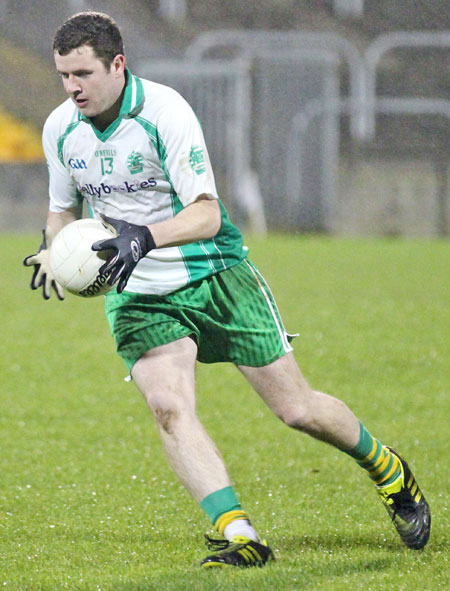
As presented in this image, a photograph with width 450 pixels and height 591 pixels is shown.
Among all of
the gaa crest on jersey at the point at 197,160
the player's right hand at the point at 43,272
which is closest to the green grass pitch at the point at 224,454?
the player's right hand at the point at 43,272

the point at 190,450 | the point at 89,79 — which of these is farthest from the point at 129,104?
the point at 190,450

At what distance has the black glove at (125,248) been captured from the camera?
151 inches

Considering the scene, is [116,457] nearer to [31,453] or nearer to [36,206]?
[31,453]

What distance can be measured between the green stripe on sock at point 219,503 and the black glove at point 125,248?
775 millimetres

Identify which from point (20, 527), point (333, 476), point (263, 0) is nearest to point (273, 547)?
point (20, 527)

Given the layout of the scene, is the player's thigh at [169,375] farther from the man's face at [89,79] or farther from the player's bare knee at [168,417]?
the man's face at [89,79]

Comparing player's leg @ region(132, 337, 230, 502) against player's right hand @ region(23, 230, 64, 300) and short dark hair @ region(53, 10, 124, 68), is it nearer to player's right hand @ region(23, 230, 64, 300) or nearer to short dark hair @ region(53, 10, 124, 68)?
player's right hand @ region(23, 230, 64, 300)

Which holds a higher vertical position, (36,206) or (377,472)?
(377,472)

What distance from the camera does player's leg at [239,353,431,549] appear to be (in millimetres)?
4328

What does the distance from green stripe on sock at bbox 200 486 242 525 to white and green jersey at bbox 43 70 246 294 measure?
32.6 inches

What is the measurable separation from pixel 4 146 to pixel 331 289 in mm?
10239

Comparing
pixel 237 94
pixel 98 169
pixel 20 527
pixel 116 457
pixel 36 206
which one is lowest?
pixel 36 206

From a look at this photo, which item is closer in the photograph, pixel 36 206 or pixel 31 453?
pixel 31 453

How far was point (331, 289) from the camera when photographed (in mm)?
13391
